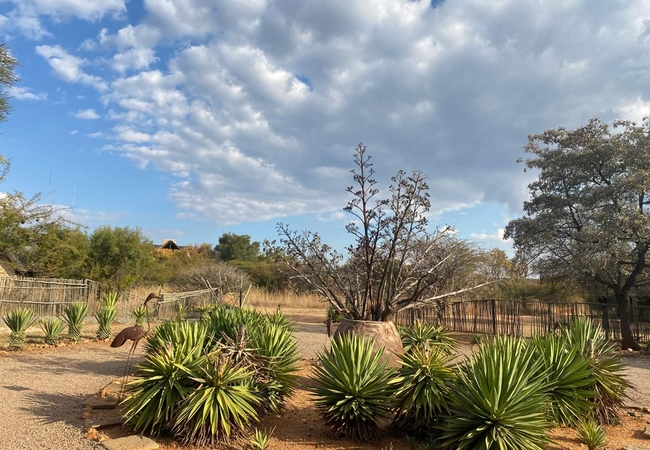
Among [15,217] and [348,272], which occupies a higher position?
[15,217]

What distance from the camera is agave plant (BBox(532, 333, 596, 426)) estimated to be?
5.56 m

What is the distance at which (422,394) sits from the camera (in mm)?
5086

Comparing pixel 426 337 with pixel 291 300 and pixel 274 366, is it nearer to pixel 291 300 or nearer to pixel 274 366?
pixel 274 366

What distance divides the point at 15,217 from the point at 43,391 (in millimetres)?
18571

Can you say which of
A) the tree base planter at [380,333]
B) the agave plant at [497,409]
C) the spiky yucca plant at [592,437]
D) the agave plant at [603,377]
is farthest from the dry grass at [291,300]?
the agave plant at [497,409]

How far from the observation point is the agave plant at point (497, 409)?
163 inches

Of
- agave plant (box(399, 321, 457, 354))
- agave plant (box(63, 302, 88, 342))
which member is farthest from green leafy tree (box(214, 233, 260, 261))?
agave plant (box(399, 321, 457, 354))

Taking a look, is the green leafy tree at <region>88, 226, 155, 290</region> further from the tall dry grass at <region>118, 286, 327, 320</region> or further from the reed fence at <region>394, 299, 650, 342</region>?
the reed fence at <region>394, 299, 650, 342</region>

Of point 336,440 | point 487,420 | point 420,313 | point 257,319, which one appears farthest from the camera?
point 420,313

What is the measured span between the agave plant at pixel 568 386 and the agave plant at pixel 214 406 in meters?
3.49

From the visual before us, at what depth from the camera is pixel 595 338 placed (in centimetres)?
681

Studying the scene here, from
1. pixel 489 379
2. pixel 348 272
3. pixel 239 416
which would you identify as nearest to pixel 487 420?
pixel 489 379

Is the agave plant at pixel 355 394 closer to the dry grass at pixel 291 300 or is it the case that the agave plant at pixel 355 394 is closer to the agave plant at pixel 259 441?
the agave plant at pixel 259 441

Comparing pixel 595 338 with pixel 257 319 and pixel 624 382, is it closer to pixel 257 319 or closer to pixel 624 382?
pixel 624 382
